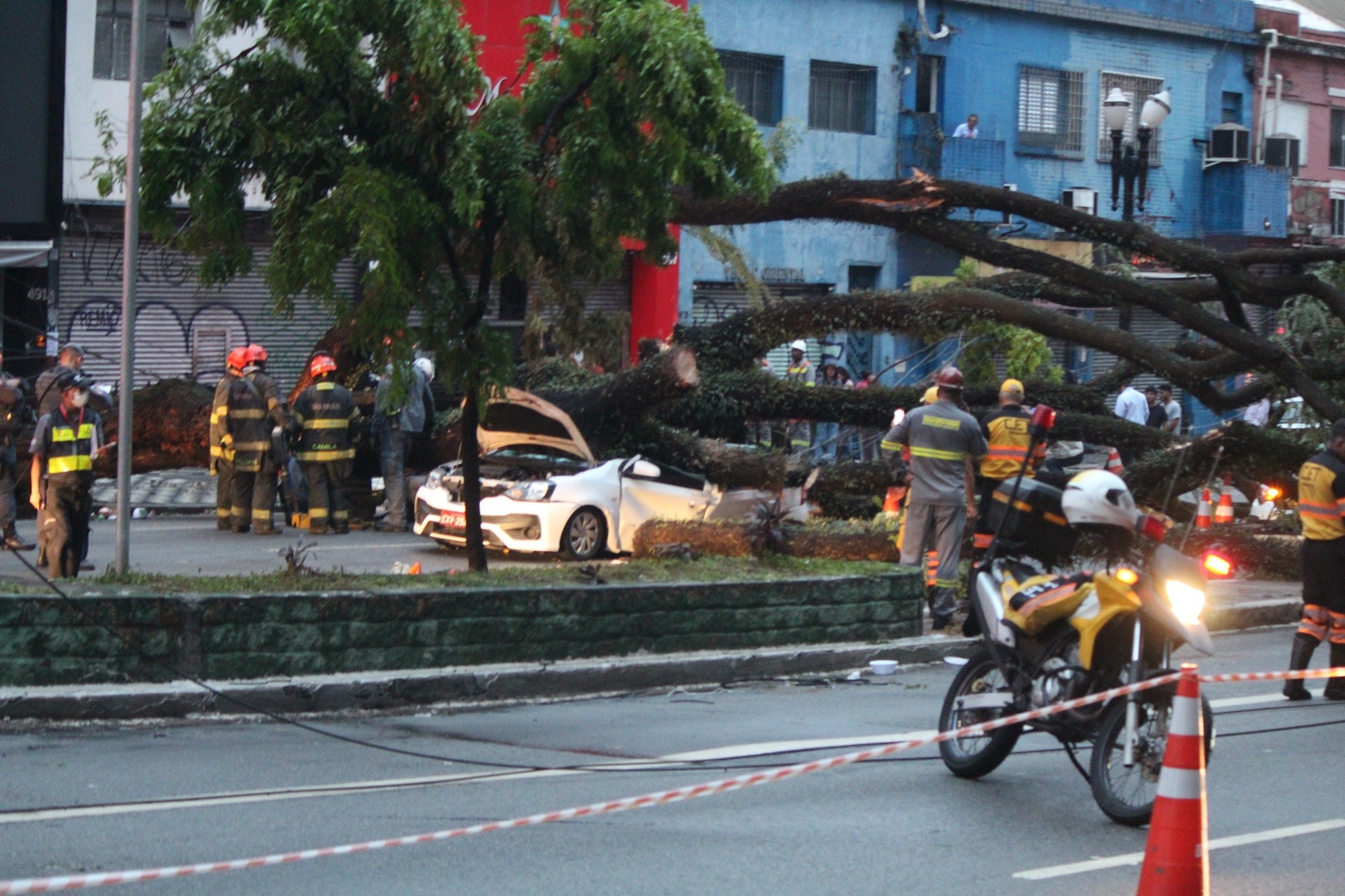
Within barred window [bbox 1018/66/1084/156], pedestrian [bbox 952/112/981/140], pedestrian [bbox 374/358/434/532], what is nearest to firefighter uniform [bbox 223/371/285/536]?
pedestrian [bbox 374/358/434/532]

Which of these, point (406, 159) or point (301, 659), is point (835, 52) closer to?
point (406, 159)

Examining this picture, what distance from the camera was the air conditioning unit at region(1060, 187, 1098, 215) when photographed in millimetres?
31281

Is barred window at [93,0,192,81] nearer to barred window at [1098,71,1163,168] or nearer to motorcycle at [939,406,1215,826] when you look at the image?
barred window at [1098,71,1163,168]

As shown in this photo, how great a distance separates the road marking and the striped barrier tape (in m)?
0.64

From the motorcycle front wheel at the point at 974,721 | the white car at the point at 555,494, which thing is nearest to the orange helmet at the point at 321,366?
Answer: the white car at the point at 555,494

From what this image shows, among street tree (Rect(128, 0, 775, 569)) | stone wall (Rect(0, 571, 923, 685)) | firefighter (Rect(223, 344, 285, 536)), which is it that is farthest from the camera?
firefighter (Rect(223, 344, 285, 536))

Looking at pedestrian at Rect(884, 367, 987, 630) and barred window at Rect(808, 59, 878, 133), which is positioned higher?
barred window at Rect(808, 59, 878, 133)

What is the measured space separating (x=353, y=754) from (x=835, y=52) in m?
23.9

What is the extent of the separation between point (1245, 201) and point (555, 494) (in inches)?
905

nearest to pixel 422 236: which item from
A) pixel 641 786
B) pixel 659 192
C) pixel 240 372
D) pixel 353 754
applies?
pixel 659 192

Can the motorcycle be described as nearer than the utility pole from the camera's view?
Yes

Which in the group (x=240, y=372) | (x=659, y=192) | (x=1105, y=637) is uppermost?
(x=659, y=192)

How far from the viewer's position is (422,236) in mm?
10086

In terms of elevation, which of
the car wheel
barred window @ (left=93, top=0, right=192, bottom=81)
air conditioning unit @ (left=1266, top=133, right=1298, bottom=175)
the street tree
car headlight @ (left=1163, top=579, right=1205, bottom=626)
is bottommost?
the car wheel
